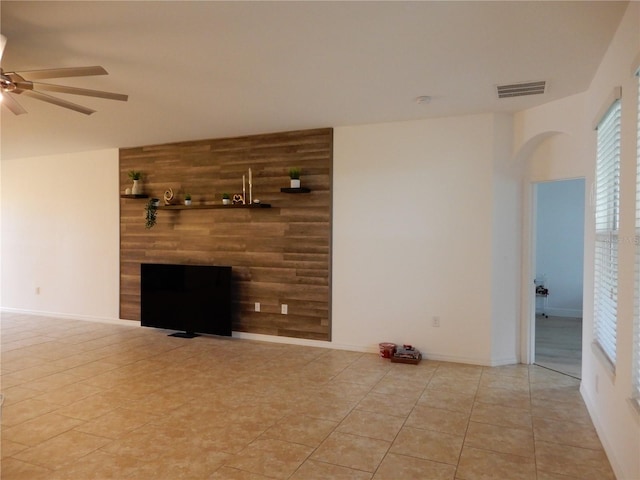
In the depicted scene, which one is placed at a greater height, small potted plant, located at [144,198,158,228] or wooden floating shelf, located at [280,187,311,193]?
wooden floating shelf, located at [280,187,311,193]

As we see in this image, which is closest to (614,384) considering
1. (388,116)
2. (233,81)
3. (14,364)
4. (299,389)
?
(299,389)

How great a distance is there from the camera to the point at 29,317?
23.3 feet

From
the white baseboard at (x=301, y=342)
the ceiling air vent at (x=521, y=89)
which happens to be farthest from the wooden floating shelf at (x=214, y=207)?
the ceiling air vent at (x=521, y=89)

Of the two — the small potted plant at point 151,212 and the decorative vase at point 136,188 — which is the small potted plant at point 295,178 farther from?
the decorative vase at point 136,188

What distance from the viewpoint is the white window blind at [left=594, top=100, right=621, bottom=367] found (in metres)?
2.73

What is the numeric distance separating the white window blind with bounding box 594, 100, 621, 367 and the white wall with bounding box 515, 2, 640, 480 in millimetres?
154

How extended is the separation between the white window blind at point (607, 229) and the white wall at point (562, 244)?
172 inches

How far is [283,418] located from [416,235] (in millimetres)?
2565

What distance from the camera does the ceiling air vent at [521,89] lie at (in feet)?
11.9

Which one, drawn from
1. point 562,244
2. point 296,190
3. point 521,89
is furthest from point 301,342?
point 562,244

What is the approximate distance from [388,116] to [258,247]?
2.35 meters

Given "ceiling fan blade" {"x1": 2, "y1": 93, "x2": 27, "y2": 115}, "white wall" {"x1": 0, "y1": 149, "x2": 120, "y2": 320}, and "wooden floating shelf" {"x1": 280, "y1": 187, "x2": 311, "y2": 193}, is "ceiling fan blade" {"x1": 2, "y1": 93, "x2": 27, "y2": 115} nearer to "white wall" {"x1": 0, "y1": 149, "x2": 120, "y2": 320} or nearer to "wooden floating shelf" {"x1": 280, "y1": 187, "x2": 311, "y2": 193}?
"wooden floating shelf" {"x1": 280, "y1": 187, "x2": 311, "y2": 193}

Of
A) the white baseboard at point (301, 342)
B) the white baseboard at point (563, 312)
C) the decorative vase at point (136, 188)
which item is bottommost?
the white baseboard at point (301, 342)

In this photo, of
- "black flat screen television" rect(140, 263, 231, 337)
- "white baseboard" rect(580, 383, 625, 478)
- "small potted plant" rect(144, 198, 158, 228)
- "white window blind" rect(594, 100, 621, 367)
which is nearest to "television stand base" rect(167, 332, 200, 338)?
"black flat screen television" rect(140, 263, 231, 337)
